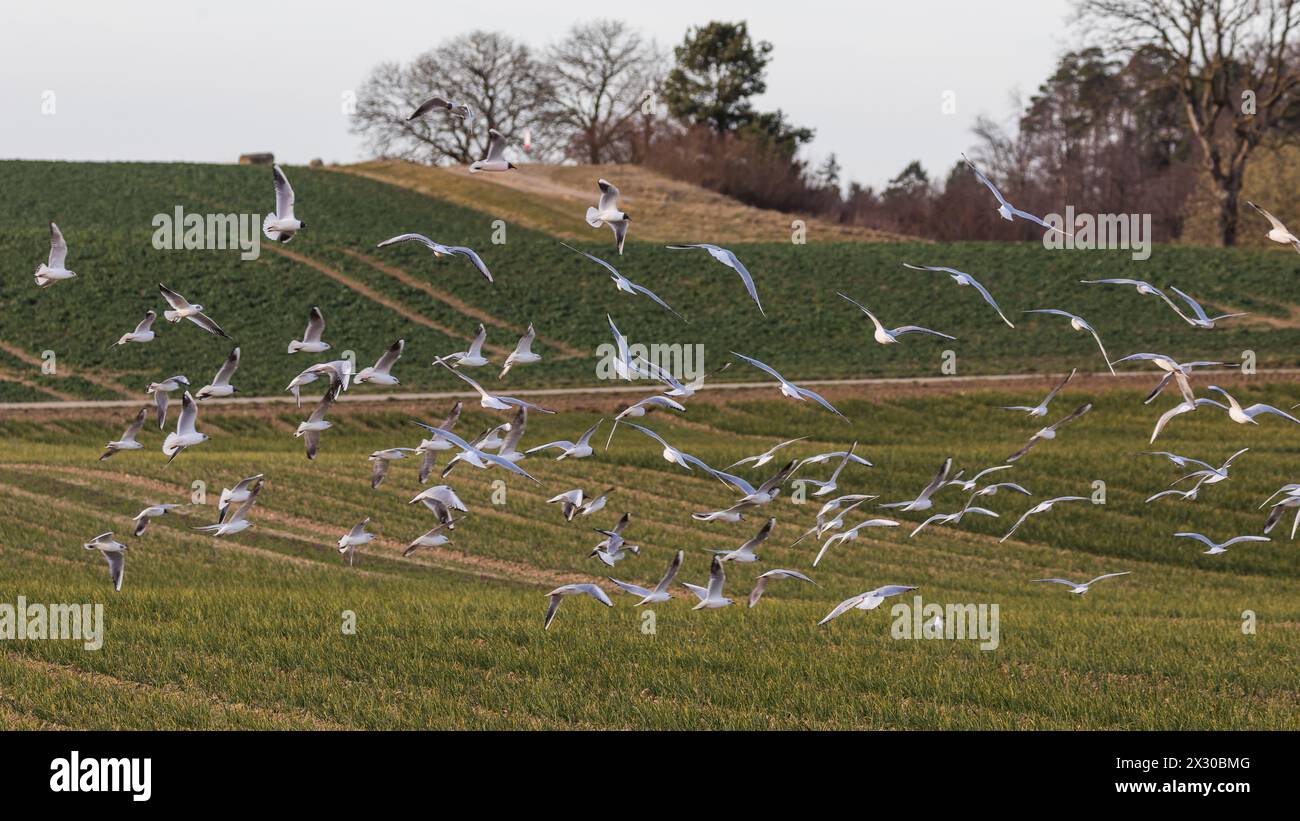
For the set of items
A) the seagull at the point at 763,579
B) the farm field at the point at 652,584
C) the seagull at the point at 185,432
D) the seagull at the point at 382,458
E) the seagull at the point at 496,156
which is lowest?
the farm field at the point at 652,584

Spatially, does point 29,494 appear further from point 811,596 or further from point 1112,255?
point 1112,255

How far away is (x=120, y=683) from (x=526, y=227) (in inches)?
2791

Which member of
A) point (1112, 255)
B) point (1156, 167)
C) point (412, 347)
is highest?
point (1156, 167)

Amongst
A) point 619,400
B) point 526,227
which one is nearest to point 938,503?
point 619,400

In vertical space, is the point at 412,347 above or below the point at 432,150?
below

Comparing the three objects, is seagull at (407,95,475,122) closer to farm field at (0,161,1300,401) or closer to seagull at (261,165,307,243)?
seagull at (261,165,307,243)

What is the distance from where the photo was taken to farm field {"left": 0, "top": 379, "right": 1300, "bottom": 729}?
1493 centimetres

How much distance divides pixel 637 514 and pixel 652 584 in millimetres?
6356

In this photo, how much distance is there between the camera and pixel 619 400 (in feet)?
150

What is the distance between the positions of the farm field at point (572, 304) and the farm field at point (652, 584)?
301 inches

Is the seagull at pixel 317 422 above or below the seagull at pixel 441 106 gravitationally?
below

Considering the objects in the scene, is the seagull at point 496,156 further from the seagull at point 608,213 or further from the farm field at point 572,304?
the farm field at point 572,304

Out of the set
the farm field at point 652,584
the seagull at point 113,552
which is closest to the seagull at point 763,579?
the farm field at point 652,584

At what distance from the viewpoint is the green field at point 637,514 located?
15.4m
